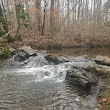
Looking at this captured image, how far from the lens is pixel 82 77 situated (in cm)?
963

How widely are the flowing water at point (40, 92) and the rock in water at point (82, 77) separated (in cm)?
28

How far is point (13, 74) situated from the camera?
11.8 metres

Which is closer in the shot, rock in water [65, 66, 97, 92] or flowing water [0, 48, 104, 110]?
flowing water [0, 48, 104, 110]

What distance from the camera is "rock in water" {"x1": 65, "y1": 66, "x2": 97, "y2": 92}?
9.22 meters

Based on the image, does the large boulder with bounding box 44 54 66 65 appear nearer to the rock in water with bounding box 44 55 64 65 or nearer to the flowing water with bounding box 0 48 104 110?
the rock in water with bounding box 44 55 64 65

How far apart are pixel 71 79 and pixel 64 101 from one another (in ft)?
8.26

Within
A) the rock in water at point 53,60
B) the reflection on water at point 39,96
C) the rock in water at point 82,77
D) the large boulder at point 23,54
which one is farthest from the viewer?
the large boulder at point 23,54

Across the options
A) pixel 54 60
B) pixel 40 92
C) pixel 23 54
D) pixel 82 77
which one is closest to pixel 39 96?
pixel 40 92


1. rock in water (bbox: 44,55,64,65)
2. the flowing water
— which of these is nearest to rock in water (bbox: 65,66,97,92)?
the flowing water

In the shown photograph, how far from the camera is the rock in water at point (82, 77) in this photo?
9219 millimetres

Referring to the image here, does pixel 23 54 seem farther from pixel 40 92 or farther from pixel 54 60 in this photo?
pixel 40 92

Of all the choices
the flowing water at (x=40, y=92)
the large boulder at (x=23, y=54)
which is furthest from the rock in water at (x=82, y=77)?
the large boulder at (x=23, y=54)

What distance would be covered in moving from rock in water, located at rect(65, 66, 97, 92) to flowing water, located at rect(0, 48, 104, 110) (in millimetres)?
280

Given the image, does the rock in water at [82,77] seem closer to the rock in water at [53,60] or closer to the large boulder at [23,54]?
the rock in water at [53,60]
